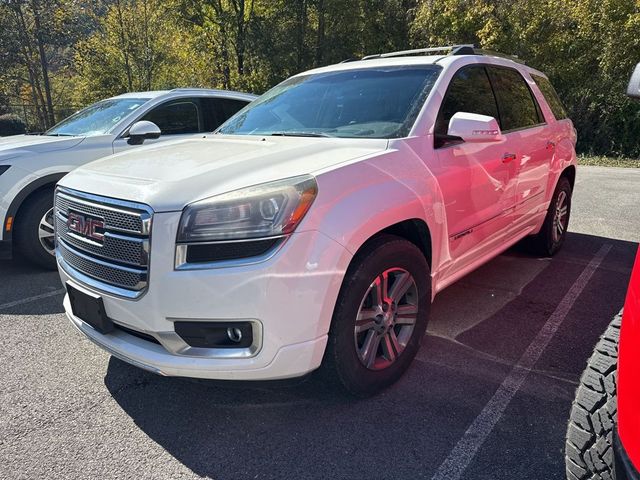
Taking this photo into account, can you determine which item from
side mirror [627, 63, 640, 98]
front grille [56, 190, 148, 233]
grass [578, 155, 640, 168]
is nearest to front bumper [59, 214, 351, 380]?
front grille [56, 190, 148, 233]

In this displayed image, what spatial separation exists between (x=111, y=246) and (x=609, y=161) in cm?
1570

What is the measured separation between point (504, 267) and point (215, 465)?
3.48m

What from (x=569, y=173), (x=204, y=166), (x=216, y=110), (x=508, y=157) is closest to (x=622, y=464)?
(x=204, y=166)

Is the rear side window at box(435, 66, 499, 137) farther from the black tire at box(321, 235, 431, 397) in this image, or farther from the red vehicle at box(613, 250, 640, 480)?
the red vehicle at box(613, 250, 640, 480)

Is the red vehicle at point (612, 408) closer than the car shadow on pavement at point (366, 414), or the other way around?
the red vehicle at point (612, 408)

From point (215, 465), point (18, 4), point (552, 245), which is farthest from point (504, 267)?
point (18, 4)

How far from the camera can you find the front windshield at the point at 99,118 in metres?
5.48

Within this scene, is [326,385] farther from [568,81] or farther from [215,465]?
[568,81]

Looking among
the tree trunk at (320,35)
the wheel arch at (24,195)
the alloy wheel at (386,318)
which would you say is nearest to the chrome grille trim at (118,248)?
the alloy wheel at (386,318)

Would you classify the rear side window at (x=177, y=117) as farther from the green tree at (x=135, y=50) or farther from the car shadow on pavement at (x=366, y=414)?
the green tree at (x=135, y=50)

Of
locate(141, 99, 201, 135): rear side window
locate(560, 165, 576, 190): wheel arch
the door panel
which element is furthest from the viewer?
locate(141, 99, 201, 135): rear side window

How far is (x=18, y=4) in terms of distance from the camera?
53.0 feet

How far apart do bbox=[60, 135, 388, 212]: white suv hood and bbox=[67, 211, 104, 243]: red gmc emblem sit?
15 centimetres

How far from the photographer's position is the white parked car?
4523 millimetres
